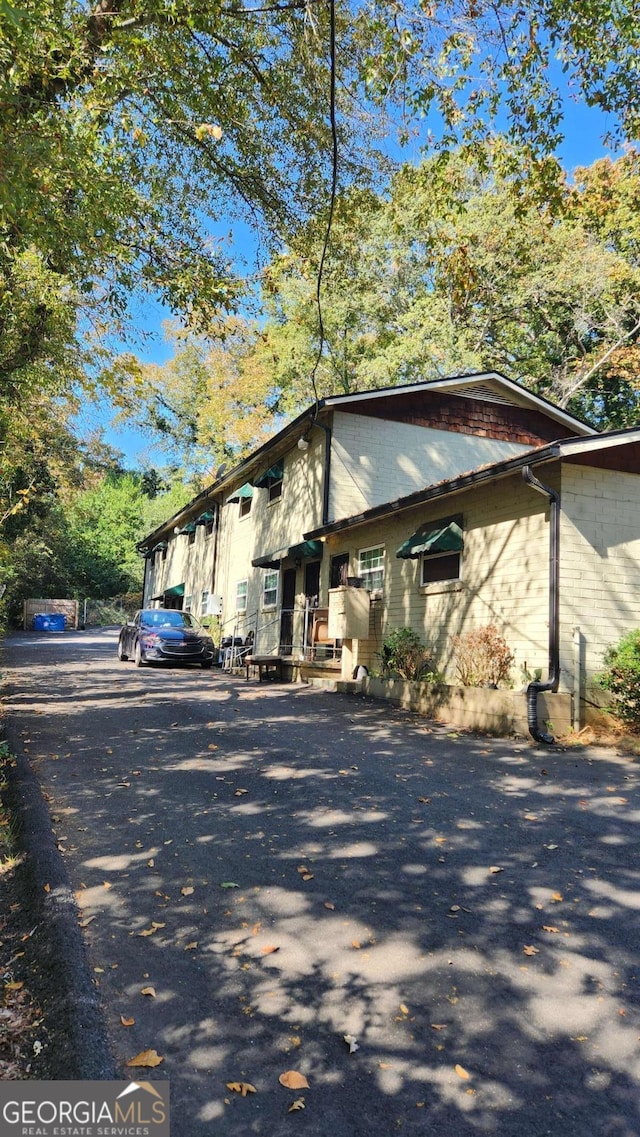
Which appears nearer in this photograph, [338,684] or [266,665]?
[338,684]

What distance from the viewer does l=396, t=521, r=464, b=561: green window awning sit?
10836 mm

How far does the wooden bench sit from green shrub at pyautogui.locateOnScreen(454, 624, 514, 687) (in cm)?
638

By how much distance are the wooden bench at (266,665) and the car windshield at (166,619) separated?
108 inches

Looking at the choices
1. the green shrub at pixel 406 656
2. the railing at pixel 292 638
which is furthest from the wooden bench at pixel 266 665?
the green shrub at pixel 406 656

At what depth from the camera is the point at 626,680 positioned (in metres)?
8.31

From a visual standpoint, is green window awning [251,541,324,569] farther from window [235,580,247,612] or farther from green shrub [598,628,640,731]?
green shrub [598,628,640,731]

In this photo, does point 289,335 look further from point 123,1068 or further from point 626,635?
point 123,1068

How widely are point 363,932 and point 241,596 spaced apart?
18.3 meters

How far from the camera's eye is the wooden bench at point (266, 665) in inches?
607

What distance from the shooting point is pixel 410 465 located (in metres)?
16.3

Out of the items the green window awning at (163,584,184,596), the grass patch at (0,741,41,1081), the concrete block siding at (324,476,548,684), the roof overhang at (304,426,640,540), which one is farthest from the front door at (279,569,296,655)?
the grass patch at (0,741,41,1081)

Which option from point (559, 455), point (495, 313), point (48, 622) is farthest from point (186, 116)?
point (48, 622)

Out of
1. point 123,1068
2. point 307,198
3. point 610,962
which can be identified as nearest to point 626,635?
point 610,962

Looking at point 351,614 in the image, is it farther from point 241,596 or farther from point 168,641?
point 241,596
